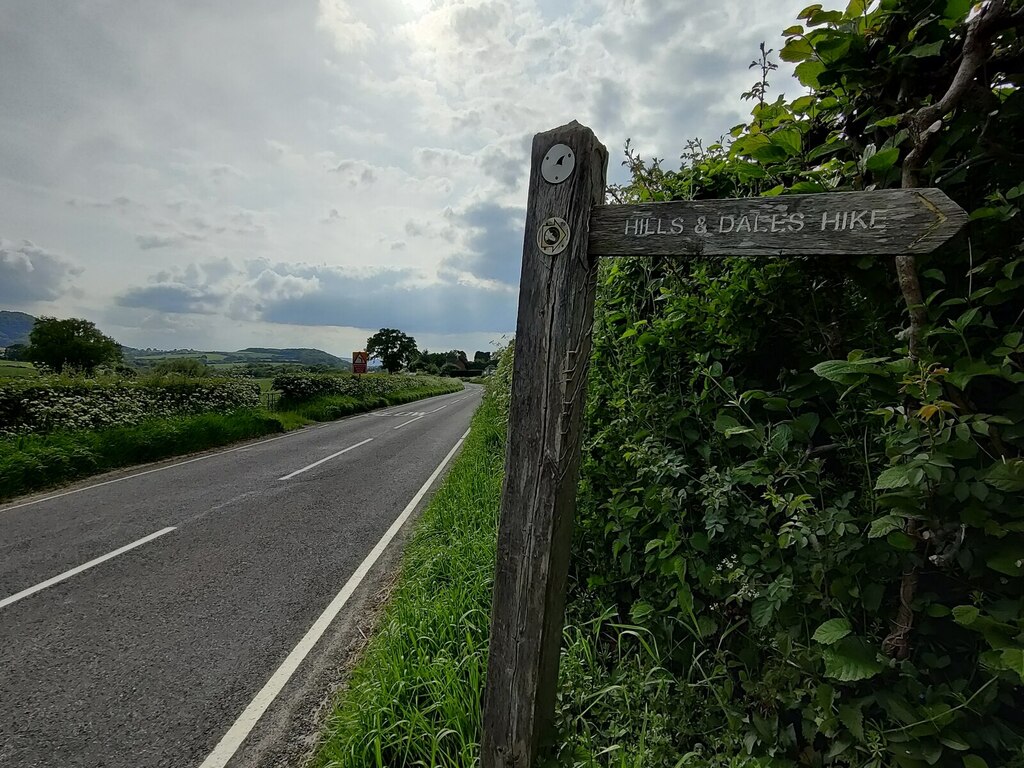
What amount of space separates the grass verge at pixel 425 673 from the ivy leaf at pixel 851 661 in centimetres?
147

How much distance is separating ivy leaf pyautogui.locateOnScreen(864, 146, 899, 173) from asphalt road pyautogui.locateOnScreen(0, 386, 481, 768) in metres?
3.76

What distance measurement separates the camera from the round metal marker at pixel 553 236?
1.76 m

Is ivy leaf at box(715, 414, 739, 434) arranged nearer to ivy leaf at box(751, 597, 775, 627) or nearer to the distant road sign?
ivy leaf at box(751, 597, 775, 627)

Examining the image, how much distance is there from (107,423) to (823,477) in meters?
13.6

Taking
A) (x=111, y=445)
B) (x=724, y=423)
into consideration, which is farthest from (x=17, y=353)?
(x=724, y=423)

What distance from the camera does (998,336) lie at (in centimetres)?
148

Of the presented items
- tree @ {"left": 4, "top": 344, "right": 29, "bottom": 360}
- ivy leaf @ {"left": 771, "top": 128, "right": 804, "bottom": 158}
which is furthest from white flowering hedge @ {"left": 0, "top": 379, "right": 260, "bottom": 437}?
tree @ {"left": 4, "top": 344, "right": 29, "bottom": 360}

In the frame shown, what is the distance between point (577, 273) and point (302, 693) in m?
3.06

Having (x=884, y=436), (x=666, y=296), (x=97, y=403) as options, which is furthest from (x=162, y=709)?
(x=97, y=403)

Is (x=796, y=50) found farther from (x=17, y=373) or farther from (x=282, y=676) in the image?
(x=17, y=373)

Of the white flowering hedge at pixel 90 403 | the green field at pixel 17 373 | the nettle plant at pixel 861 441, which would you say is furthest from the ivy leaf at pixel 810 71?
the green field at pixel 17 373

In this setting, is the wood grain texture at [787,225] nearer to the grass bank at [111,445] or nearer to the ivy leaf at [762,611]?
the ivy leaf at [762,611]

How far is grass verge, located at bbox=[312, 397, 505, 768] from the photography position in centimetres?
227

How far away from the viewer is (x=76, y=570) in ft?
15.4
